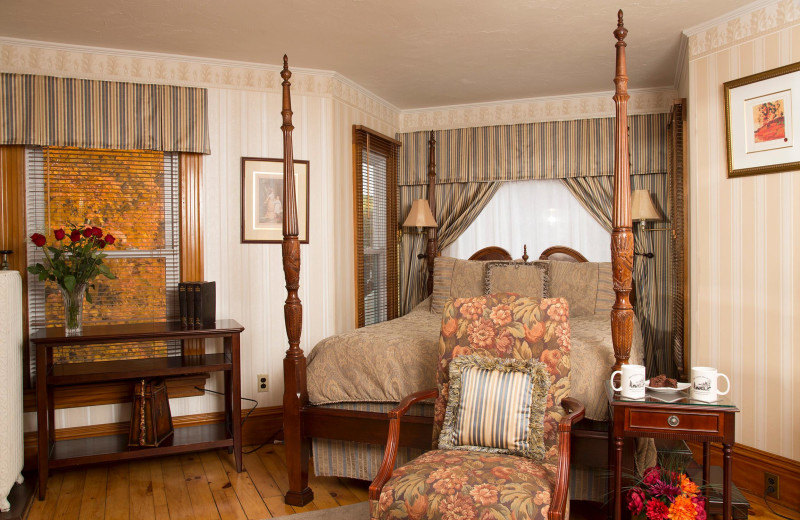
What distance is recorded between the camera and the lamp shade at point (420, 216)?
5367 millimetres

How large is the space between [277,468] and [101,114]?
8.45 ft

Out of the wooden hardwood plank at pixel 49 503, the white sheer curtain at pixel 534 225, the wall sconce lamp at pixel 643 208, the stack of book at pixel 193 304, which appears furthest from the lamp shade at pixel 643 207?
the wooden hardwood plank at pixel 49 503

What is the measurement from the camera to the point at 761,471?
127 inches

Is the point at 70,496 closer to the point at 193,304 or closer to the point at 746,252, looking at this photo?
the point at 193,304

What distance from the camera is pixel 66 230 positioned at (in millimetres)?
3887

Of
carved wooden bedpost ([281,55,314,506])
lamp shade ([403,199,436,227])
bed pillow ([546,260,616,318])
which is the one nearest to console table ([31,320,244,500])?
carved wooden bedpost ([281,55,314,506])

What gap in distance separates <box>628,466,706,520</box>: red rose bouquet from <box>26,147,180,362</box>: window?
308 cm

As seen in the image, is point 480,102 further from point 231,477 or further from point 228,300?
point 231,477

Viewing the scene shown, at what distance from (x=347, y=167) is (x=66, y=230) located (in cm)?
206

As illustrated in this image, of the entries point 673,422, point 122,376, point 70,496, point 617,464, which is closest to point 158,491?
point 70,496

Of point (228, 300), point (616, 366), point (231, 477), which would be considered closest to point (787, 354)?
point (616, 366)

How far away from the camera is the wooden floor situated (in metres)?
3.06

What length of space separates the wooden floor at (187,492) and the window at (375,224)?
1.66 meters

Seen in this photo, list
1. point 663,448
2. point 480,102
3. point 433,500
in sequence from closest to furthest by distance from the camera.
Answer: point 433,500
point 663,448
point 480,102
